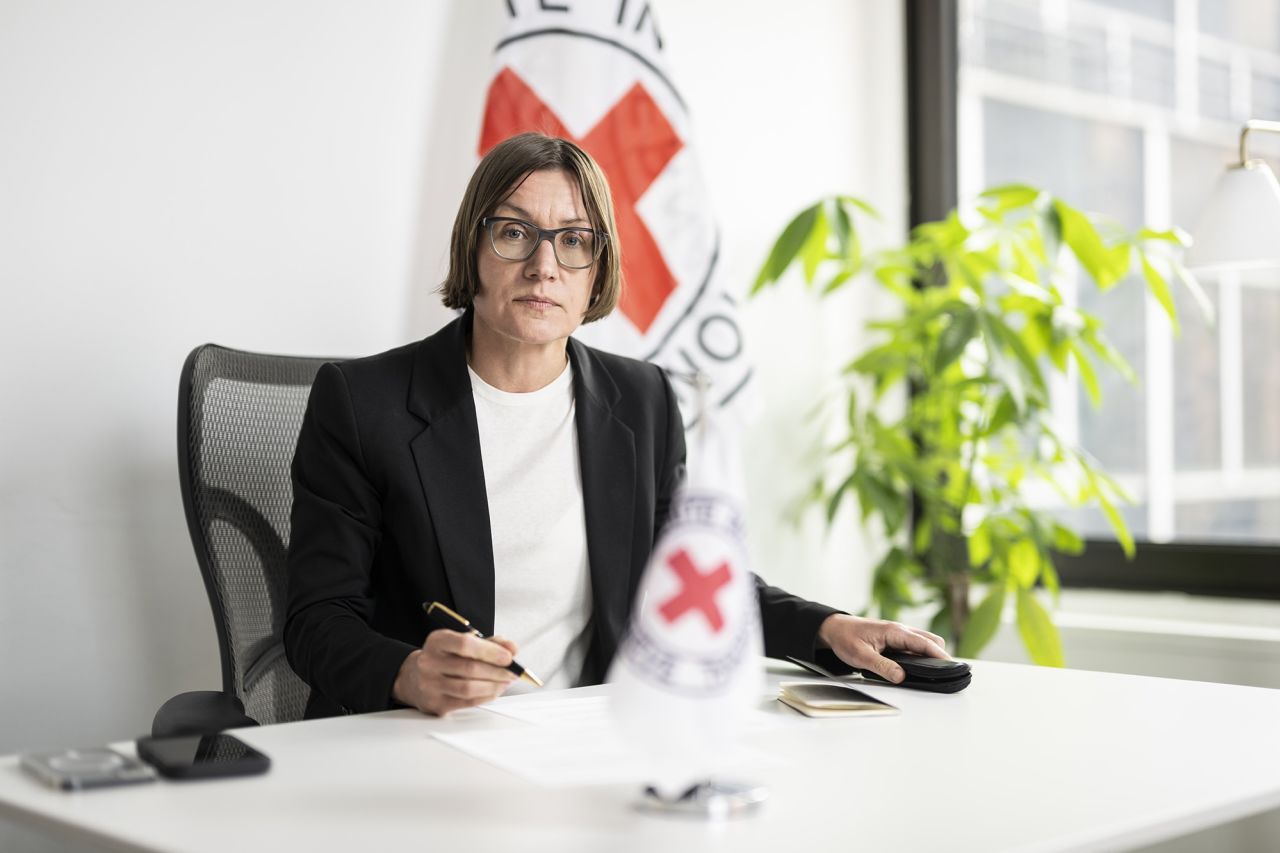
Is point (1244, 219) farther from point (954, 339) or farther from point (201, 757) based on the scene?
point (201, 757)

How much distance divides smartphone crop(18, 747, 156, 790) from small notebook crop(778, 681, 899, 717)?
0.59m

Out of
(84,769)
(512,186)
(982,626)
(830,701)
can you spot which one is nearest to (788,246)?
(982,626)

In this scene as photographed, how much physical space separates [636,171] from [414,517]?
1.06 meters

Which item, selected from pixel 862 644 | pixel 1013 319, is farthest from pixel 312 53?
pixel 1013 319

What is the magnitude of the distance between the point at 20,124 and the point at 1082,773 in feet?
5.32

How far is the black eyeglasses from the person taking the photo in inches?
63.9

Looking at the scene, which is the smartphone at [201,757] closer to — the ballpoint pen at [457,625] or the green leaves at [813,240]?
the ballpoint pen at [457,625]

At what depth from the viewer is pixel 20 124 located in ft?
5.89

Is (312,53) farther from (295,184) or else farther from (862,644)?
(862,644)

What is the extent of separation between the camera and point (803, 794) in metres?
0.93

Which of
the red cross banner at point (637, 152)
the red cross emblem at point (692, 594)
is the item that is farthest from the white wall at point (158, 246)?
the red cross emblem at point (692, 594)

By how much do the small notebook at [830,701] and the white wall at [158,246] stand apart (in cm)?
112

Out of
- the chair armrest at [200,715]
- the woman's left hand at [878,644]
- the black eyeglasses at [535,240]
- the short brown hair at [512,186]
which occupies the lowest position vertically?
the chair armrest at [200,715]

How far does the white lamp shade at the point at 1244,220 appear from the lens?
1.99 meters
